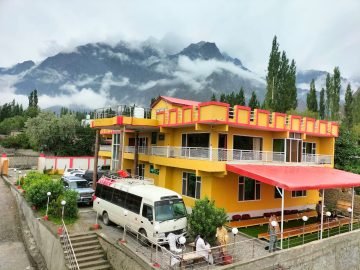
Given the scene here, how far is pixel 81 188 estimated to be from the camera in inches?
958

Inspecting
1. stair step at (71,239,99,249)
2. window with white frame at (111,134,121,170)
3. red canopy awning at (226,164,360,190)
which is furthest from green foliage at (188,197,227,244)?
window with white frame at (111,134,121,170)

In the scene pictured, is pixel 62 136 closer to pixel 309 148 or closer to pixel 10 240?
pixel 10 240

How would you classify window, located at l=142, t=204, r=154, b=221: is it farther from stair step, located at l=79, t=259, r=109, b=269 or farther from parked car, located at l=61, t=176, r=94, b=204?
parked car, located at l=61, t=176, r=94, b=204

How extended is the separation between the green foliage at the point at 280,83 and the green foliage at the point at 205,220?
1578 inches

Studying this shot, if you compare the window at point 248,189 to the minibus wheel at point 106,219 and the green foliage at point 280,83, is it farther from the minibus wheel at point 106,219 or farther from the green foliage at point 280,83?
the green foliage at point 280,83

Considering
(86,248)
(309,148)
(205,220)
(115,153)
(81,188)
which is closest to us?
(205,220)

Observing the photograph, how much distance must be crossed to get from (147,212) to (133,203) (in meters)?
1.39

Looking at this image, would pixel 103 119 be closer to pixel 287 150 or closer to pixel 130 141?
pixel 130 141

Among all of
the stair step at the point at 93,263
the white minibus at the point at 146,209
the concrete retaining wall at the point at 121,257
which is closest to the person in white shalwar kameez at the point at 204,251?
the white minibus at the point at 146,209

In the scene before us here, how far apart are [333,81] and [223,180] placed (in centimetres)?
4876

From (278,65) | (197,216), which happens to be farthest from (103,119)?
(278,65)

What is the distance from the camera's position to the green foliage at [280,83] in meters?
51.3

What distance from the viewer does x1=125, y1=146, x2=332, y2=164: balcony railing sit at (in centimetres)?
2002

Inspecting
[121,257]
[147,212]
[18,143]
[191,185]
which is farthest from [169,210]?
[18,143]
